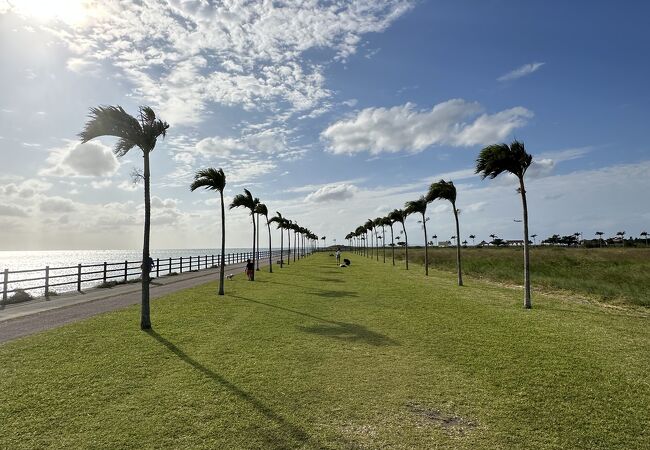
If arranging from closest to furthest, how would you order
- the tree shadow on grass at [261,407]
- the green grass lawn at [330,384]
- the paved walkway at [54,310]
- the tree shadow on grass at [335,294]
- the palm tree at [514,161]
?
the tree shadow on grass at [261,407], the green grass lawn at [330,384], the paved walkway at [54,310], the palm tree at [514,161], the tree shadow on grass at [335,294]

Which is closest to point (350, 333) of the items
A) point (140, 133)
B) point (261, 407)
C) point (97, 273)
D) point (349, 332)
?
point (349, 332)

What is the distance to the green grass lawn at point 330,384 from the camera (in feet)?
15.6

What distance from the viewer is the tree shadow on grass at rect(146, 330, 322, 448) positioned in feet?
14.9

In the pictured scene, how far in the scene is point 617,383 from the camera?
649cm

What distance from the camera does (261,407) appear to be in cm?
550

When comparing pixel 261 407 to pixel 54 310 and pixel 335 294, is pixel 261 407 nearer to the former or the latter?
pixel 54 310

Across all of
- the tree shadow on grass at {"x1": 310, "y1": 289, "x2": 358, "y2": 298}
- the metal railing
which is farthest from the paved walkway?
the tree shadow on grass at {"x1": 310, "y1": 289, "x2": 358, "y2": 298}

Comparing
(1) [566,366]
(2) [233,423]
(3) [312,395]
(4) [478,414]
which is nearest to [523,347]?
(1) [566,366]

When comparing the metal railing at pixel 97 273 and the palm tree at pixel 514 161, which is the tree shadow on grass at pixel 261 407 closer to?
the metal railing at pixel 97 273

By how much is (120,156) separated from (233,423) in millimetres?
9433

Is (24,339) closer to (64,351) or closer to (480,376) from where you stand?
(64,351)

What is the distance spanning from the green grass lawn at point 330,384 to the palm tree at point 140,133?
1.52 m

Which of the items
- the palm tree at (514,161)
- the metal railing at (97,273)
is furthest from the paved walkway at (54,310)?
the palm tree at (514,161)

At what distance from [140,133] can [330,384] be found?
883 cm
